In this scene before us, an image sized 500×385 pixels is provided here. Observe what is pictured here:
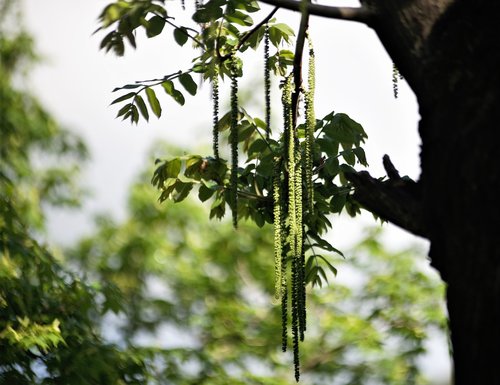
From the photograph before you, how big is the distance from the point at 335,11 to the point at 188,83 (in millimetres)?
854

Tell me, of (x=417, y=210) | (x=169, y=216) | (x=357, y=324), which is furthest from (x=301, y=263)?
(x=169, y=216)

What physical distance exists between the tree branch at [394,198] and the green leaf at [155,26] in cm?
93

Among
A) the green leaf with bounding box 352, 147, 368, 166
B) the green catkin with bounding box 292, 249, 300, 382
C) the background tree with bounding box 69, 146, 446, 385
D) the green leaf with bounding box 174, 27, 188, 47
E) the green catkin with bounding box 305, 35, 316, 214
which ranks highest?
the background tree with bounding box 69, 146, 446, 385

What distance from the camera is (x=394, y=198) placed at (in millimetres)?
2611

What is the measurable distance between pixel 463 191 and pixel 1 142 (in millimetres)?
14301

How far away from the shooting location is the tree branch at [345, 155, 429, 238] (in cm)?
256

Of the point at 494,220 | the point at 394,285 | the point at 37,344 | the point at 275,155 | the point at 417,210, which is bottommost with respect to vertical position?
the point at 494,220

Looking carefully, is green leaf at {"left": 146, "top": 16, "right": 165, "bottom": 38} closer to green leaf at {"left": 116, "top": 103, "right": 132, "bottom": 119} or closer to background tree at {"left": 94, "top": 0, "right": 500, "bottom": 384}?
background tree at {"left": 94, "top": 0, "right": 500, "bottom": 384}

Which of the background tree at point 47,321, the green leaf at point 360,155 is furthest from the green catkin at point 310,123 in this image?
the background tree at point 47,321

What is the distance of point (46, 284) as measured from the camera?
5.23 meters

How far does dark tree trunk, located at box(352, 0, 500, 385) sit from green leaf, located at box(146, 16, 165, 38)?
2.84 feet

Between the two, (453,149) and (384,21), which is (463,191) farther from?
(384,21)

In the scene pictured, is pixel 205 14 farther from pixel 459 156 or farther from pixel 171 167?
pixel 459 156

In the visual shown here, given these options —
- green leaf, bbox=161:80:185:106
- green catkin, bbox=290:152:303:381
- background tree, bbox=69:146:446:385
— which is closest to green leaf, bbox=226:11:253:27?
green leaf, bbox=161:80:185:106
